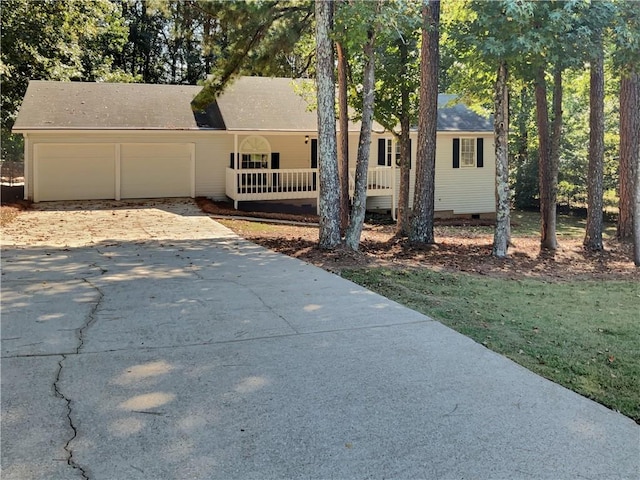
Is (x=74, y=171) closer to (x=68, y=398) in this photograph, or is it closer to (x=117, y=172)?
(x=117, y=172)

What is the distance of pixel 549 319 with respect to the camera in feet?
21.7

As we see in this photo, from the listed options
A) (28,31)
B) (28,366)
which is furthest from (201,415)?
(28,31)

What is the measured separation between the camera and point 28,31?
63.8 ft

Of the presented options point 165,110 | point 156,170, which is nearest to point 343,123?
point 156,170

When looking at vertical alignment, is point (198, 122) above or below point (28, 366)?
above

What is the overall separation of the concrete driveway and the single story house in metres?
12.6

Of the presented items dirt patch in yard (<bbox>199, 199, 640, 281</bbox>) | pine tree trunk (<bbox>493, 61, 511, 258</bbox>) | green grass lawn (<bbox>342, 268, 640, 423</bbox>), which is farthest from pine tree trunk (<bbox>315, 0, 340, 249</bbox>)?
pine tree trunk (<bbox>493, 61, 511, 258</bbox>)

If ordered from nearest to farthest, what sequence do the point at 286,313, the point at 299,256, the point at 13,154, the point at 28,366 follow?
the point at 28,366 < the point at 286,313 < the point at 299,256 < the point at 13,154

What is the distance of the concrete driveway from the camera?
307 centimetres

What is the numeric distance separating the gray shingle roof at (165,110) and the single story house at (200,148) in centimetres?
4

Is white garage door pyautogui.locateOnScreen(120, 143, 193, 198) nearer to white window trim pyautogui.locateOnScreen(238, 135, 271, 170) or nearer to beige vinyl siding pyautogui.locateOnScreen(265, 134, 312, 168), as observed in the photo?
white window trim pyautogui.locateOnScreen(238, 135, 271, 170)

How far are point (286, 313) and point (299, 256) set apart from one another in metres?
4.01

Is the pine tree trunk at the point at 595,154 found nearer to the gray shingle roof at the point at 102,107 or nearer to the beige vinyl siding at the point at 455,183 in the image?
the beige vinyl siding at the point at 455,183

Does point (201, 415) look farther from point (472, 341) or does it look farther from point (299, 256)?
point (299, 256)
